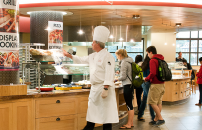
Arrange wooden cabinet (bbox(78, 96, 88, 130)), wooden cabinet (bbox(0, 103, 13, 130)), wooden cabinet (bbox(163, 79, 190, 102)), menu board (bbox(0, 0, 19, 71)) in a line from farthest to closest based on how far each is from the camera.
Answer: wooden cabinet (bbox(163, 79, 190, 102)) → wooden cabinet (bbox(78, 96, 88, 130)) → menu board (bbox(0, 0, 19, 71)) → wooden cabinet (bbox(0, 103, 13, 130))

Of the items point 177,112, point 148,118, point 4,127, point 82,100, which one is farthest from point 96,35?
point 177,112

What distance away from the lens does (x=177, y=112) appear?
6.75 m

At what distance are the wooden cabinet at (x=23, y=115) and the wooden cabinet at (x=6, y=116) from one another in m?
0.06

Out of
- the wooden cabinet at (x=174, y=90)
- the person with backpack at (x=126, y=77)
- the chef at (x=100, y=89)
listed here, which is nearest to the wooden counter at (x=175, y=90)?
the wooden cabinet at (x=174, y=90)

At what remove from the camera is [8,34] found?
3.91 meters

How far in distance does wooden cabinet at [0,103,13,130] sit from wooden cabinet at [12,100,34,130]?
6 centimetres

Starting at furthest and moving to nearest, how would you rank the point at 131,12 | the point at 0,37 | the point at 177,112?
1. the point at 131,12
2. the point at 177,112
3. the point at 0,37

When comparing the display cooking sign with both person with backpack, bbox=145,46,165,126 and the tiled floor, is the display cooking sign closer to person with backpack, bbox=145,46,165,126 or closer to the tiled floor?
the tiled floor

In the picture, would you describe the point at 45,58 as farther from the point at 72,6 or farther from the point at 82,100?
the point at 72,6

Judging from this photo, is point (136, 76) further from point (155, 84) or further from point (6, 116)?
point (6, 116)

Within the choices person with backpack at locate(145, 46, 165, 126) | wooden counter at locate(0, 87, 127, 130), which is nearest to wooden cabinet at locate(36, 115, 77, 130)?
wooden counter at locate(0, 87, 127, 130)

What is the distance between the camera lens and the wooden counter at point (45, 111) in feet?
11.9

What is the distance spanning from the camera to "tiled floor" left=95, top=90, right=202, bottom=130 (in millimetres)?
5177

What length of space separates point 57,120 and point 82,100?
565 millimetres
